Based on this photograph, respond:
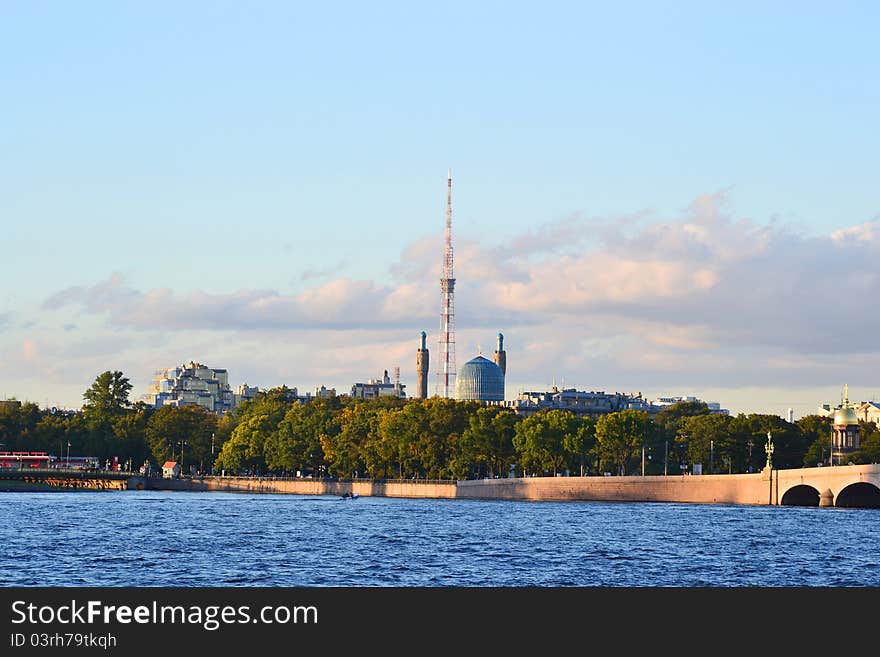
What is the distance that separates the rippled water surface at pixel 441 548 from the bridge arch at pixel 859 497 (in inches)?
210

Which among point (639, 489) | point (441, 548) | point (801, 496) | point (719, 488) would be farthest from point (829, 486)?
point (441, 548)

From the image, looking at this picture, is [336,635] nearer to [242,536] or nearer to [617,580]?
[617,580]

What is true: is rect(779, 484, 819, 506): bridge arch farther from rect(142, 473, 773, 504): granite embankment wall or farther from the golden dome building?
the golden dome building

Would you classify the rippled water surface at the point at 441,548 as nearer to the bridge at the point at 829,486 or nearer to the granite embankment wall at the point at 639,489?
the bridge at the point at 829,486

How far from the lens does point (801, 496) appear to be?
163250mm

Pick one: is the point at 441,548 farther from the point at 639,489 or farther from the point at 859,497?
the point at 639,489

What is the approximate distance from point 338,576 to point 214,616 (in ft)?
122

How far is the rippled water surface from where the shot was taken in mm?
72562

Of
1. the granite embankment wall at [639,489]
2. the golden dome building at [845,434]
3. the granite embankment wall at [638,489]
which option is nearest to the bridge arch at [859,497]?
the granite embankment wall at [639,489]

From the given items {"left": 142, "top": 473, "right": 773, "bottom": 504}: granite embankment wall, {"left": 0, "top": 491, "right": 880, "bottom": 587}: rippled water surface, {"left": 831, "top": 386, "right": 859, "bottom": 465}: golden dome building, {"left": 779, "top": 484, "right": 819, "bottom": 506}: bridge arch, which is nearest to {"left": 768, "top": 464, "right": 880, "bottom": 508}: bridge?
{"left": 779, "top": 484, "right": 819, "bottom": 506}: bridge arch

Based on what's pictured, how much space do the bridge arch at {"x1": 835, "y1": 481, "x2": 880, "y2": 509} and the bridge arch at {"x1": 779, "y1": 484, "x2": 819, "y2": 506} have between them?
4.76m

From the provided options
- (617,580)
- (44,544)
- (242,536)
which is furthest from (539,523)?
(617,580)

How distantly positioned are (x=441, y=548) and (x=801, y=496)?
78.3 m

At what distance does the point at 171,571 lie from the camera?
242 ft
